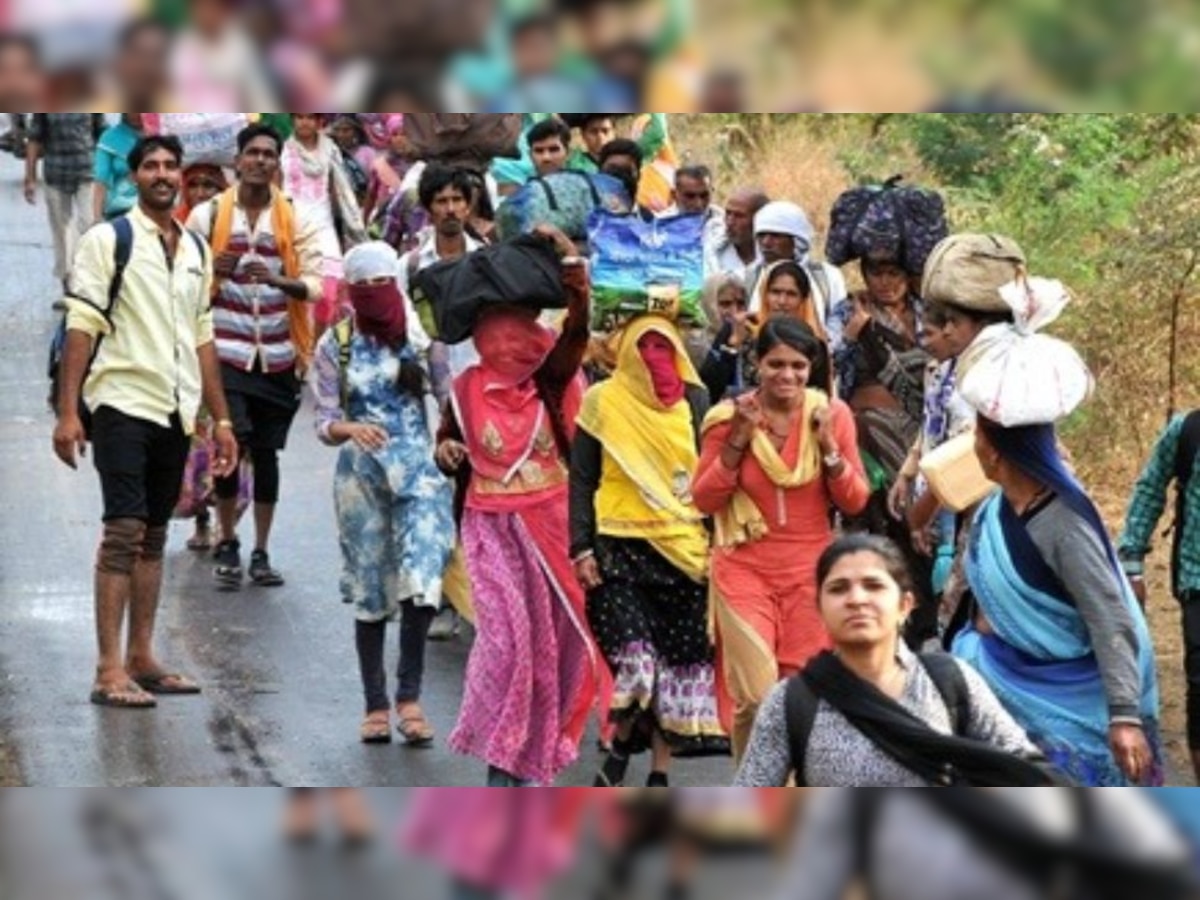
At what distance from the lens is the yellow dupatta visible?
727 cm

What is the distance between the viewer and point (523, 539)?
25.3 feet

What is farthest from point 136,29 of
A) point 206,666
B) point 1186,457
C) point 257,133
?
point 206,666

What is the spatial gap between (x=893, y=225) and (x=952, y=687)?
5.00m

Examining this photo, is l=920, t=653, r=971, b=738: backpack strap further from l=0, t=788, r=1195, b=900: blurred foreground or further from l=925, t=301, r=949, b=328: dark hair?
l=925, t=301, r=949, b=328: dark hair

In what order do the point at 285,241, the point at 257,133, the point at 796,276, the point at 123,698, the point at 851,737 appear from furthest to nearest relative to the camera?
the point at 285,241
the point at 796,276
the point at 123,698
the point at 257,133
the point at 851,737

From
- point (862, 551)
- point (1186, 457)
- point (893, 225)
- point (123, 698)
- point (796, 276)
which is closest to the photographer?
point (862, 551)

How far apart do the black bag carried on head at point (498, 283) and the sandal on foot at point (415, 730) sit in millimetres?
1248

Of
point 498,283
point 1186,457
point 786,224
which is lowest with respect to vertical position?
point 1186,457

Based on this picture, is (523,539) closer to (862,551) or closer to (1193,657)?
(1193,657)

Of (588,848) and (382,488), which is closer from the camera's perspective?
(588,848)

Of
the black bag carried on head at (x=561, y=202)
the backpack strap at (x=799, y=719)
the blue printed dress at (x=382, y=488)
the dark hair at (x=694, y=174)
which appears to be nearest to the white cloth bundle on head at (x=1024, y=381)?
the backpack strap at (x=799, y=719)

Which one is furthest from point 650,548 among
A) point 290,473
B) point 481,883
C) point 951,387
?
point 481,883

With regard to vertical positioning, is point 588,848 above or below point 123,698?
above

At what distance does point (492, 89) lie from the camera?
1.78 metres
